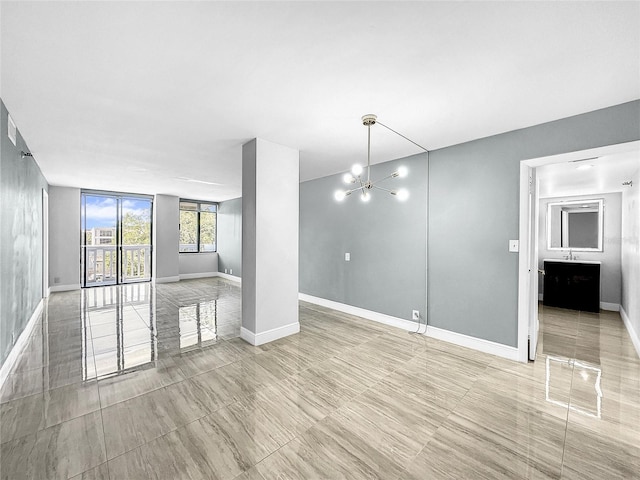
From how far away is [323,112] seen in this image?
2648 mm

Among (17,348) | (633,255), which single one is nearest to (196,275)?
(17,348)

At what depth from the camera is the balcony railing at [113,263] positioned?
718 centimetres

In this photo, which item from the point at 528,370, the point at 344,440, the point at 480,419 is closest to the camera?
the point at 344,440

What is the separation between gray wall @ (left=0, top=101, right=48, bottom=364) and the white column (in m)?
2.25

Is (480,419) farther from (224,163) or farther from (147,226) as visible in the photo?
(147,226)

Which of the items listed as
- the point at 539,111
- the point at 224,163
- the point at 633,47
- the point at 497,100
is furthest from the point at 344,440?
the point at 224,163

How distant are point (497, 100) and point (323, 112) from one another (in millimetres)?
1565

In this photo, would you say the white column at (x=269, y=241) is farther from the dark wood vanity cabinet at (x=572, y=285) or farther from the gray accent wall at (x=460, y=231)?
the dark wood vanity cabinet at (x=572, y=285)

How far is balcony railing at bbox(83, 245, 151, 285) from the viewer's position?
7.18 m

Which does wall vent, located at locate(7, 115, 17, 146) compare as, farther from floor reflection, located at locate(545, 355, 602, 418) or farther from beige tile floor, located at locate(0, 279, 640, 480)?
floor reflection, located at locate(545, 355, 602, 418)

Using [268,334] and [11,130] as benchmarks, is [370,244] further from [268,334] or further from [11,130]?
[11,130]

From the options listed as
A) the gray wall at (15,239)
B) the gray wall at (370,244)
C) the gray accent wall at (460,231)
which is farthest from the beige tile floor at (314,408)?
the gray wall at (370,244)

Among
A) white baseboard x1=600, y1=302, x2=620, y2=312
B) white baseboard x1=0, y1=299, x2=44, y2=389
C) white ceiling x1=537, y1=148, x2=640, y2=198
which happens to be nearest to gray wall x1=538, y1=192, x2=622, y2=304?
white baseboard x1=600, y1=302, x2=620, y2=312

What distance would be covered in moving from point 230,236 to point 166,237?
1790 millimetres
